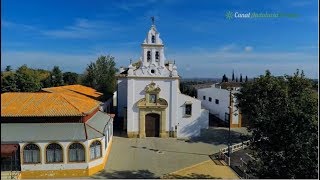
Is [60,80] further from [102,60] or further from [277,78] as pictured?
[277,78]

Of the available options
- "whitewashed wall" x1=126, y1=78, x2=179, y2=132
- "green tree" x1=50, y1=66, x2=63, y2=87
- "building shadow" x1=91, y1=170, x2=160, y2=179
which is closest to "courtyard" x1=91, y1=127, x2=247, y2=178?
"building shadow" x1=91, y1=170, x2=160, y2=179

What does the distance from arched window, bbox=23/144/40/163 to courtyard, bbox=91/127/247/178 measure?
9.58 feet

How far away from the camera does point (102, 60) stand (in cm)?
4697

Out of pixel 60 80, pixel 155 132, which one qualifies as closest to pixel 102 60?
pixel 60 80

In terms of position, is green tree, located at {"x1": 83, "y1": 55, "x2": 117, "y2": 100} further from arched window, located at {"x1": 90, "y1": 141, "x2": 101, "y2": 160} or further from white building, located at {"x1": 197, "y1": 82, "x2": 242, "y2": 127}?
arched window, located at {"x1": 90, "y1": 141, "x2": 101, "y2": 160}

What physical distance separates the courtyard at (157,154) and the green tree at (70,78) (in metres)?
28.9

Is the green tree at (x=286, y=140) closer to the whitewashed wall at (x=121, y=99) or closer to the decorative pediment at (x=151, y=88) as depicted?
the decorative pediment at (x=151, y=88)

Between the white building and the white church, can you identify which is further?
the white building

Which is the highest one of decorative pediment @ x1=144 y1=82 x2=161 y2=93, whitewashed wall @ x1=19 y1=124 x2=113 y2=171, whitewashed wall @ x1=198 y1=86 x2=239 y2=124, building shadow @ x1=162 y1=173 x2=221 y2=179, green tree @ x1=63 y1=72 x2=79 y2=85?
green tree @ x1=63 y1=72 x2=79 y2=85

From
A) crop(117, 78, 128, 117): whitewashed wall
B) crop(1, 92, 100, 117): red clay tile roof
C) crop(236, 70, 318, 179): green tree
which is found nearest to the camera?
crop(236, 70, 318, 179): green tree

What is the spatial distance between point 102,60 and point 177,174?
33510 mm

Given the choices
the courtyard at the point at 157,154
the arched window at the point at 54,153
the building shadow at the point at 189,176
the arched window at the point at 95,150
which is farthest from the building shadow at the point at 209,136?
the arched window at the point at 54,153

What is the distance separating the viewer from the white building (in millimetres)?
29172

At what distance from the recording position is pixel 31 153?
15.4 metres
